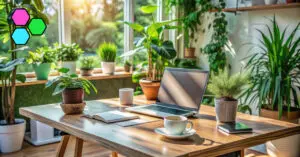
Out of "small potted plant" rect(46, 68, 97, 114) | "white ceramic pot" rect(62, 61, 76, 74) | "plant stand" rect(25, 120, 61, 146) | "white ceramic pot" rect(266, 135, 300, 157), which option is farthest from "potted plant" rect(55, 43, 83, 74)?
"white ceramic pot" rect(266, 135, 300, 157)

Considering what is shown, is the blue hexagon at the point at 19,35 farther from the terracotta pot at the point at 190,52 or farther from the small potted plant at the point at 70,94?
the terracotta pot at the point at 190,52

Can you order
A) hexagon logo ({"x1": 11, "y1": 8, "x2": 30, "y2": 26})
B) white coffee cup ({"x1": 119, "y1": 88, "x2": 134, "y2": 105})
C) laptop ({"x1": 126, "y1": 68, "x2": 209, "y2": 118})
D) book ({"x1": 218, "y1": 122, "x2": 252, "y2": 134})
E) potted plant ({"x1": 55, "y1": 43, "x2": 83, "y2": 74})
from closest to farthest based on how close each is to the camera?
book ({"x1": 218, "y1": 122, "x2": 252, "y2": 134}) → laptop ({"x1": 126, "y1": 68, "x2": 209, "y2": 118}) → hexagon logo ({"x1": 11, "y1": 8, "x2": 30, "y2": 26}) → white coffee cup ({"x1": 119, "y1": 88, "x2": 134, "y2": 105}) → potted plant ({"x1": 55, "y1": 43, "x2": 83, "y2": 74})

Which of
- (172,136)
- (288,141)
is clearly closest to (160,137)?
(172,136)

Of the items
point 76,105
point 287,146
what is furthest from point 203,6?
point 76,105

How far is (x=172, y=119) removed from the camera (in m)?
1.80

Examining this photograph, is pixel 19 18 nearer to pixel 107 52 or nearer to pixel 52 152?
pixel 52 152

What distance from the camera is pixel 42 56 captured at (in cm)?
397

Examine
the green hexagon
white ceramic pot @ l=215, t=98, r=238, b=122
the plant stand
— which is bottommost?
the plant stand

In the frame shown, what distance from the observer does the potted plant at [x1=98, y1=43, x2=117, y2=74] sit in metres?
4.48

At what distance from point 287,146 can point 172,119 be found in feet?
6.47

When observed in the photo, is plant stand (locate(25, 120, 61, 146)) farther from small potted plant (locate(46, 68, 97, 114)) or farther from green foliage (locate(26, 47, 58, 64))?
small potted plant (locate(46, 68, 97, 114))

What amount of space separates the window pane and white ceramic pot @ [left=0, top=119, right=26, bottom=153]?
4.17ft

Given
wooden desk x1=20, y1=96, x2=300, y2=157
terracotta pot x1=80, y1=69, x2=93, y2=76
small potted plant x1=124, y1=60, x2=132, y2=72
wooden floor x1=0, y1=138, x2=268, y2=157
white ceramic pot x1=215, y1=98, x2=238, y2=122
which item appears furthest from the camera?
small potted plant x1=124, y1=60, x2=132, y2=72

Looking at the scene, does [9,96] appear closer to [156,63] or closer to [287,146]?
[156,63]
